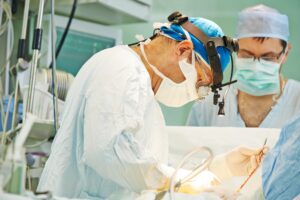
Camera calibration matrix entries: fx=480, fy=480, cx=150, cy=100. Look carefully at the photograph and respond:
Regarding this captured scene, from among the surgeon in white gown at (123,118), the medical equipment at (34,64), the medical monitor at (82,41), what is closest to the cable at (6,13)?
the medical monitor at (82,41)

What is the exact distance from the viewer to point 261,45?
2547mm

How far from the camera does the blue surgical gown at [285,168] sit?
138 centimetres

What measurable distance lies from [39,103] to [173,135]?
0.67 m

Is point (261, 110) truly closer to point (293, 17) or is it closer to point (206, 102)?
point (206, 102)

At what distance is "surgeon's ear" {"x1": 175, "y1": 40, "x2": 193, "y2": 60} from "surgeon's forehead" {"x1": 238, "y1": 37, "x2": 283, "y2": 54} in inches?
35.2

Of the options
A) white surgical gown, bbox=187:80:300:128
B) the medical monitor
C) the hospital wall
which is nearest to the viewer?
white surgical gown, bbox=187:80:300:128

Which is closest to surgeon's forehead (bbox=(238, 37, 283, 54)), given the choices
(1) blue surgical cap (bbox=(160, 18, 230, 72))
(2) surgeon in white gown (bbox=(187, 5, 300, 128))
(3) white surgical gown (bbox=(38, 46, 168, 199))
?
(2) surgeon in white gown (bbox=(187, 5, 300, 128))

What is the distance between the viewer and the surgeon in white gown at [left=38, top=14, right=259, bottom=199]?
1402 mm

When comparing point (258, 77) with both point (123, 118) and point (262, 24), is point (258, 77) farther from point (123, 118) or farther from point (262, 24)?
point (123, 118)

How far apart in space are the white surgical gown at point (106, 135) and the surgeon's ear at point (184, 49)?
0.17m

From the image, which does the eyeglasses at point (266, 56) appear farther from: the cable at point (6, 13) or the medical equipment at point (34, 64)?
the cable at point (6, 13)

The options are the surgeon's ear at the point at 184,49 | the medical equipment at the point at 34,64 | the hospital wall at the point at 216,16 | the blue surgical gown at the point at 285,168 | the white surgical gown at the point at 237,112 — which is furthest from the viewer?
the hospital wall at the point at 216,16

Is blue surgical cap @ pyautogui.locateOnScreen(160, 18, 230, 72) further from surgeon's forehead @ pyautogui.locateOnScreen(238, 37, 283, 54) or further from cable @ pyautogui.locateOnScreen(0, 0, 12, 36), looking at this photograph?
cable @ pyautogui.locateOnScreen(0, 0, 12, 36)

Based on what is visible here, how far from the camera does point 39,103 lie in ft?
7.73
